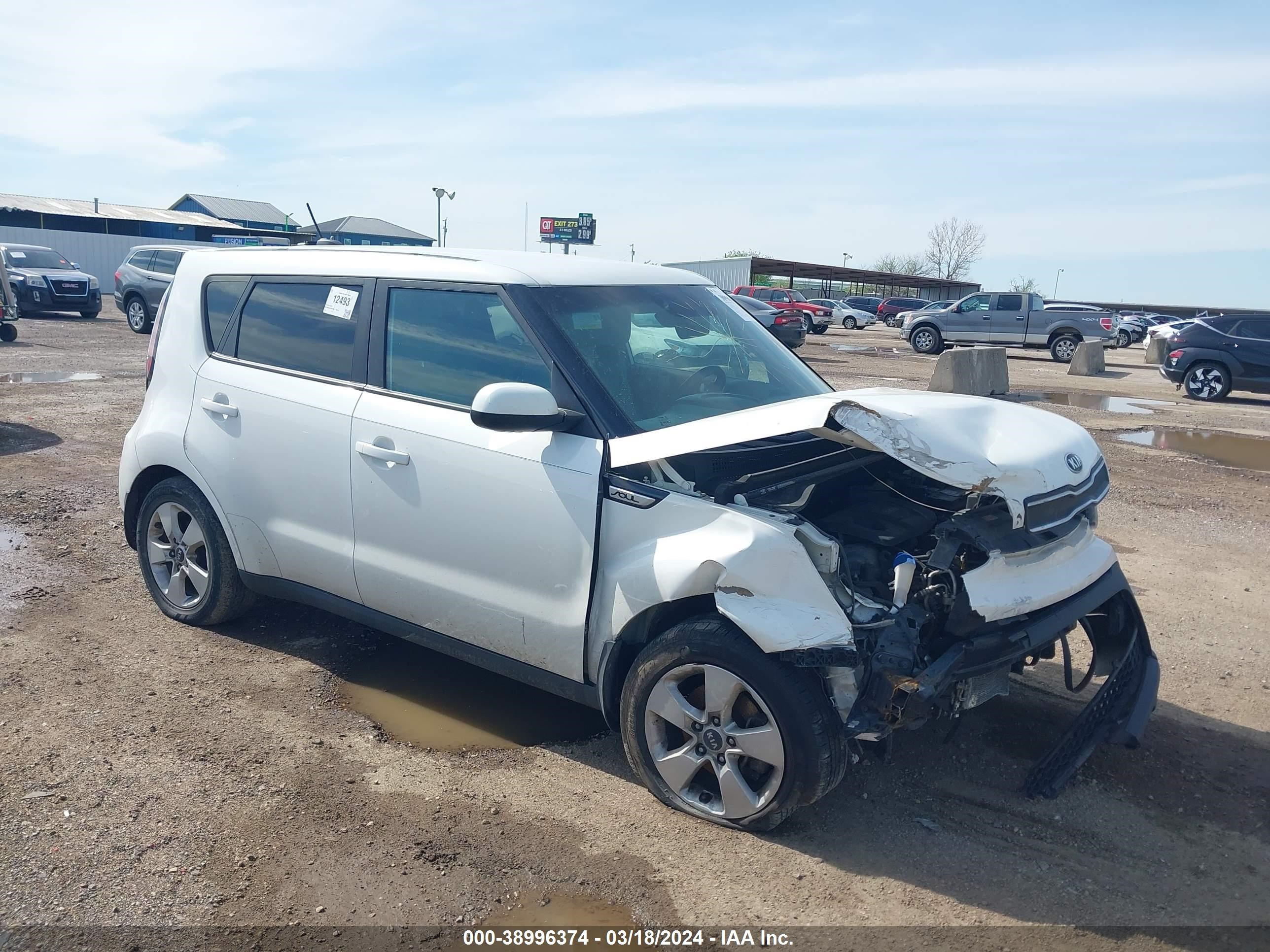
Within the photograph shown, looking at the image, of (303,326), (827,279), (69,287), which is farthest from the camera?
(827,279)

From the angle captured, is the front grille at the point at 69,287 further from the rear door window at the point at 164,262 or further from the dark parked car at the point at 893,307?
the dark parked car at the point at 893,307

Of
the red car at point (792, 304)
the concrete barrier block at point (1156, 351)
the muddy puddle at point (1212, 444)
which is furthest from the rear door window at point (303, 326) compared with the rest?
the red car at point (792, 304)

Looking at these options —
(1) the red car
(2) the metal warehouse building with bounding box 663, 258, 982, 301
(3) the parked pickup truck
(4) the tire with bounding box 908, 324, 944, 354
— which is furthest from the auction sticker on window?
(2) the metal warehouse building with bounding box 663, 258, 982, 301

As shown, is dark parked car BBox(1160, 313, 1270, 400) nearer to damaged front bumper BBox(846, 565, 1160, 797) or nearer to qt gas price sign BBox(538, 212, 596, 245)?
damaged front bumper BBox(846, 565, 1160, 797)

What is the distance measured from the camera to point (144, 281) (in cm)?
2086

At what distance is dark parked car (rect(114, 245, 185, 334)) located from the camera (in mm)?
20703

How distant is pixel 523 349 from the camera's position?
377 cm

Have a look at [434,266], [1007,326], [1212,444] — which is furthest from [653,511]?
[1007,326]

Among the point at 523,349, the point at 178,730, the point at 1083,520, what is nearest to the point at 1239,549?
the point at 1083,520

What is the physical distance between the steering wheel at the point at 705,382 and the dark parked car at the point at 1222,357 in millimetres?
16203

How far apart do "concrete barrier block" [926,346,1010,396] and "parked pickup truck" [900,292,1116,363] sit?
40.6ft

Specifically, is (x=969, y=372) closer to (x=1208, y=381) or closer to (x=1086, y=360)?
(x=1208, y=381)

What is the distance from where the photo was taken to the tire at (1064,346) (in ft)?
92.0

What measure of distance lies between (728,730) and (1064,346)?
27.9 m
